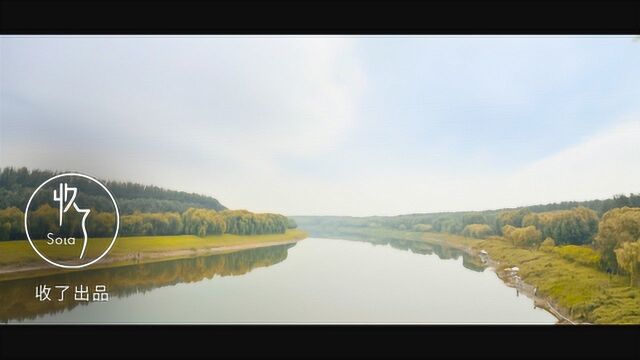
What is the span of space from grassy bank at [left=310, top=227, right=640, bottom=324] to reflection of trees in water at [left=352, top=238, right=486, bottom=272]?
0.19 m

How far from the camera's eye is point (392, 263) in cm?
407

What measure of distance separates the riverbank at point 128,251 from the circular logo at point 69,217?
0.17 ft

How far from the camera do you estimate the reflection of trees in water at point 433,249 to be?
405cm

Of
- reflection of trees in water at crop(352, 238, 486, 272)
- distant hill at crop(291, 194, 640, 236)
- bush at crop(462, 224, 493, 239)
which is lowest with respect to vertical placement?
reflection of trees in water at crop(352, 238, 486, 272)

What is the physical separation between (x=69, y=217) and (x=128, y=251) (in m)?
0.71

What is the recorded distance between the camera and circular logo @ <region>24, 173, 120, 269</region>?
394 centimetres

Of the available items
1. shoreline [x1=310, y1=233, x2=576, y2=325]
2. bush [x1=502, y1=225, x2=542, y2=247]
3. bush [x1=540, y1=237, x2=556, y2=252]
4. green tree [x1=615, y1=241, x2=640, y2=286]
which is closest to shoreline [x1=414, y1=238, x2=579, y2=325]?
shoreline [x1=310, y1=233, x2=576, y2=325]

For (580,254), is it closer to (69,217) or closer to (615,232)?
(615,232)

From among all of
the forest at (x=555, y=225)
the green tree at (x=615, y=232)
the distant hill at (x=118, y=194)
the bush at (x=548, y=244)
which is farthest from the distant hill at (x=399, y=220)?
the distant hill at (x=118, y=194)

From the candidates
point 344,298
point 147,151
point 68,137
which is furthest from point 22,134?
point 344,298

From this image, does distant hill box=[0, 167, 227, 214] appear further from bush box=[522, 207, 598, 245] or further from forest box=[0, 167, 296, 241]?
bush box=[522, 207, 598, 245]

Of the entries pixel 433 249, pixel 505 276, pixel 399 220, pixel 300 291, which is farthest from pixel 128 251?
pixel 505 276
